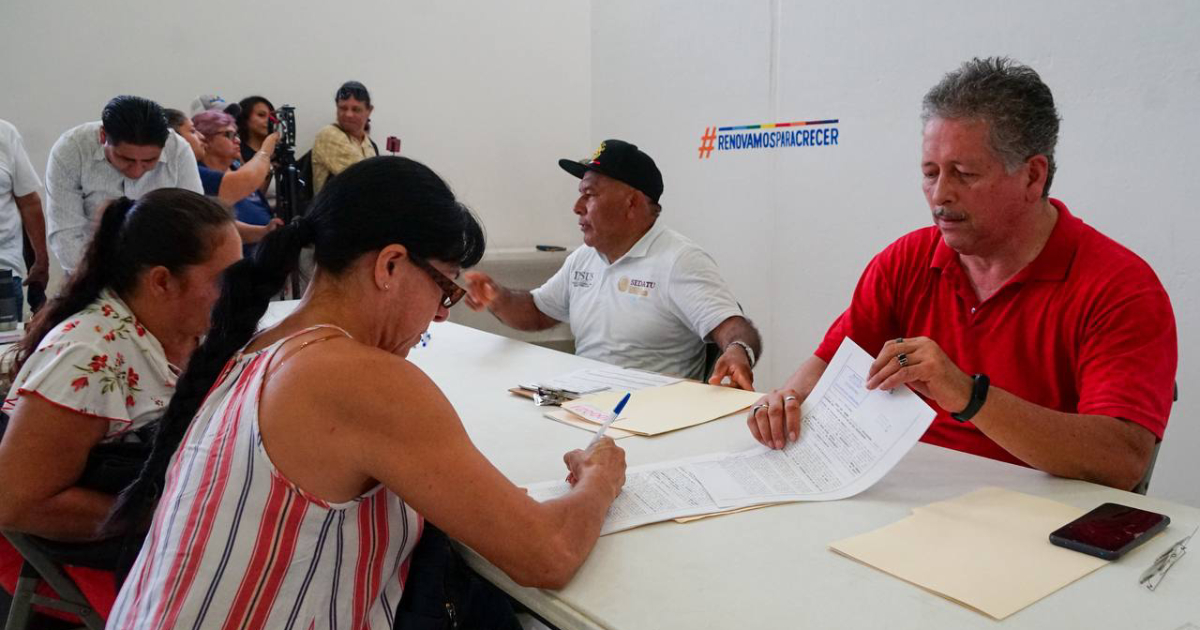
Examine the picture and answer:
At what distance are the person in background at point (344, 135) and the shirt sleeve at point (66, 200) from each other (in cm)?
180

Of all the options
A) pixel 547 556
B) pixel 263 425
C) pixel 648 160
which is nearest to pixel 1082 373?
pixel 547 556

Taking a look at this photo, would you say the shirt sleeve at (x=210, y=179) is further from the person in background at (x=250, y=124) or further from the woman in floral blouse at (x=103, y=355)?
the woman in floral blouse at (x=103, y=355)

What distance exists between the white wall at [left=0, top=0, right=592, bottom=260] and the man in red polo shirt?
4.43 metres

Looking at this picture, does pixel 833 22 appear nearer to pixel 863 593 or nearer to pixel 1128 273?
pixel 1128 273

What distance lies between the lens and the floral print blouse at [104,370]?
4.47 ft

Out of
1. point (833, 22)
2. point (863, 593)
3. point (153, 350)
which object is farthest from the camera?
point (833, 22)

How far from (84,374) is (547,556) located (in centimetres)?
93

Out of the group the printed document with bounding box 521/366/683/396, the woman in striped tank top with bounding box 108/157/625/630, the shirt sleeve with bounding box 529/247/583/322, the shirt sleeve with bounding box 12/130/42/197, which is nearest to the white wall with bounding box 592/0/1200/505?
the shirt sleeve with bounding box 529/247/583/322

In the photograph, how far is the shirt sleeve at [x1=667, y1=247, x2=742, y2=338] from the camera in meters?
2.46

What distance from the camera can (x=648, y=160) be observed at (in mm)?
2705

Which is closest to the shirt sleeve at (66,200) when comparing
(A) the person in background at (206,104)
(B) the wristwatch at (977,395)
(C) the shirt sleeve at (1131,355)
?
(A) the person in background at (206,104)

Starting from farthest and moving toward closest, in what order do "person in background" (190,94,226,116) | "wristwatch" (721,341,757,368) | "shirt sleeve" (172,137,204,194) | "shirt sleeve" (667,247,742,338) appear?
"person in background" (190,94,226,116) < "shirt sleeve" (172,137,204,194) < "shirt sleeve" (667,247,742,338) < "wristwatch" (721,341,757,368)

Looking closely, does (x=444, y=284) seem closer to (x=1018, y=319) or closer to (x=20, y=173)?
(x=1018, y=319)

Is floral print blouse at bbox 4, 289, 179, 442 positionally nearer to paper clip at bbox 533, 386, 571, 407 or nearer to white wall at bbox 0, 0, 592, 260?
paper clip at bbox 533, 386, 571, 407
